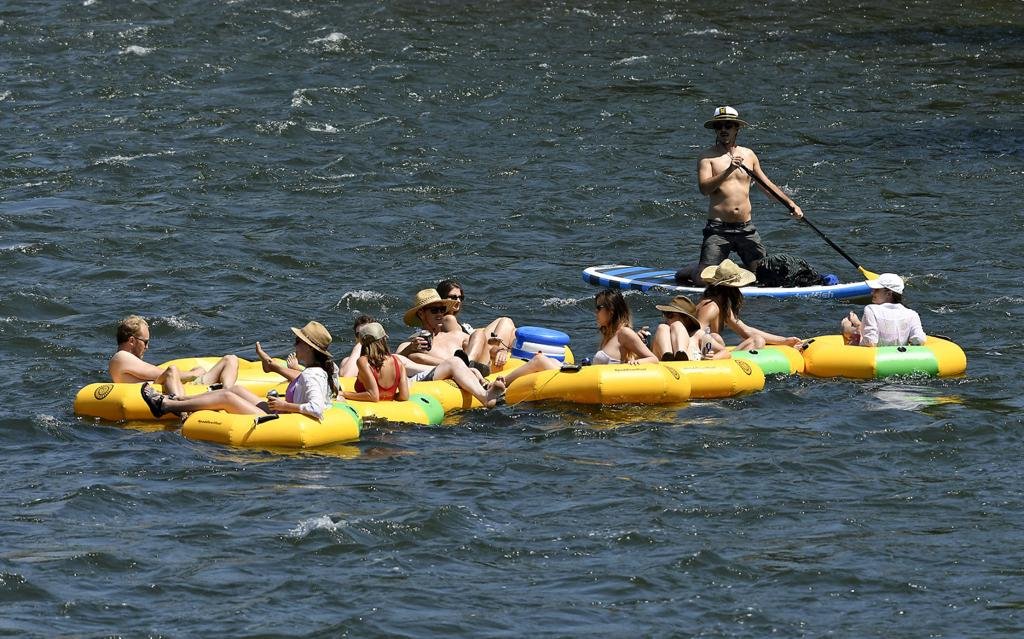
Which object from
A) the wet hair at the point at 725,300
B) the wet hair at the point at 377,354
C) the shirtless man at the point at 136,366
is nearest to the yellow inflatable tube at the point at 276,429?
the wet hair at the point at 377,354

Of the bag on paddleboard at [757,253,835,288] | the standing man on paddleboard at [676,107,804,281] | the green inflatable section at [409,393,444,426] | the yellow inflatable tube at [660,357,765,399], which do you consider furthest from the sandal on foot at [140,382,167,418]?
the bag on paddleboard at [757,253,835,288]

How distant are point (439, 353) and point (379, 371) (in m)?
1.15

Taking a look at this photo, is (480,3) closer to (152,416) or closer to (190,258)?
(190,258)

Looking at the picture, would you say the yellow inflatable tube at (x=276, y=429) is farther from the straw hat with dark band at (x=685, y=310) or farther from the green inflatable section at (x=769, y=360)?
the green inflatable section at (x=769, y=360)

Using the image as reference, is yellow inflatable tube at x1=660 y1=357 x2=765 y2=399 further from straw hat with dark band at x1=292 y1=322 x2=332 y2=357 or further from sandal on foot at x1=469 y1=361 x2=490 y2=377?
straw hat with dark band at x1=292 y1=322 x2=332 y2=357

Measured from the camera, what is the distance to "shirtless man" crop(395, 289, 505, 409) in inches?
484

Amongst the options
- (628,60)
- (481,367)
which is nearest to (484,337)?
(481,367)

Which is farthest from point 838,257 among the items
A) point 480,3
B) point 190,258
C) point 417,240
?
point 480,3

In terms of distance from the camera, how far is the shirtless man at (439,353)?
1230cm

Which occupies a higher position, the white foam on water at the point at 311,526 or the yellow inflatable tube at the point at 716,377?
the yellow inflatable tube at the point at 716,377

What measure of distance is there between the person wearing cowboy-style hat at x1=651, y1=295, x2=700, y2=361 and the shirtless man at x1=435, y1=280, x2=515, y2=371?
45.5 inches

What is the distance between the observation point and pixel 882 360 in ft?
42.5

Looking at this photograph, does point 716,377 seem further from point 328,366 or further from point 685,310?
point 328,366

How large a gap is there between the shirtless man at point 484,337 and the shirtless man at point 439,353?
52 millimetres
